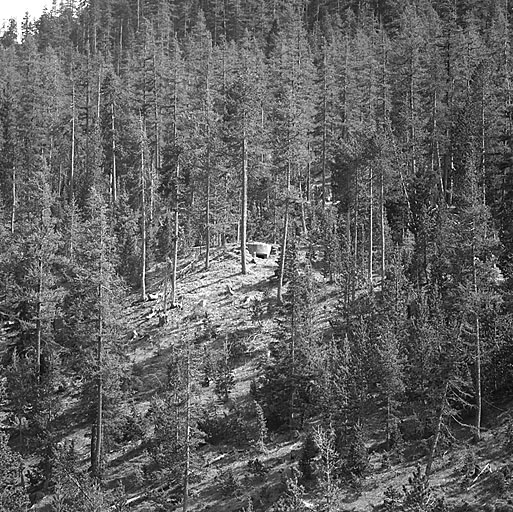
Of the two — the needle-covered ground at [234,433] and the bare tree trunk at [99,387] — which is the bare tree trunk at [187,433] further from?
the bare tree trunk at [99,387]

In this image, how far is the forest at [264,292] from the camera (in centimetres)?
2978

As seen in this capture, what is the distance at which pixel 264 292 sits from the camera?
1770 inches

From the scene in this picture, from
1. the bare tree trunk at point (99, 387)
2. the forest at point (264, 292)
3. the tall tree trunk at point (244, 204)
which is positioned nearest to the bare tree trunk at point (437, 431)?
the forest at point (264, 292)

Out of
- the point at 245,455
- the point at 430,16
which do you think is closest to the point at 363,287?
the point at 245,455

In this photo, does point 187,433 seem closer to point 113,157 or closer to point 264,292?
point 264,292

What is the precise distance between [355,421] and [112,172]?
1458 inches

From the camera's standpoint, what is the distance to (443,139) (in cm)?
5634

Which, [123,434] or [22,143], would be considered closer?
[123,434]

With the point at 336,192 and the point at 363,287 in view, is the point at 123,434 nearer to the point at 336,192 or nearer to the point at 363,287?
the point at 363,287

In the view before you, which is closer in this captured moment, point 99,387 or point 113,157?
point 99,387

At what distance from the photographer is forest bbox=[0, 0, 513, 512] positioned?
29781 millimetres

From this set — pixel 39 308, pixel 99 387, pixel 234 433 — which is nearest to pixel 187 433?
pixel 234 433

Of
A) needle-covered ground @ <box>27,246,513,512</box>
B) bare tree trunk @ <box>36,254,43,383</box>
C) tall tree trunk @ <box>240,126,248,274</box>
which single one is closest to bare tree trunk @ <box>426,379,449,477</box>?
needle-covered ground @ <box>27,246,513,512</box>

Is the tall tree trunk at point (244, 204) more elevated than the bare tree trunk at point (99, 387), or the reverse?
the tall tree trunk at point (244, 204)
